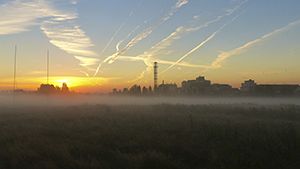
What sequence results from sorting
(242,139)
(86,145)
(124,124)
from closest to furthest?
1. (86,145)
2. (242,139)
3. (124,124)

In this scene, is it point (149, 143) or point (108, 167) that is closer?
point (108, 167)

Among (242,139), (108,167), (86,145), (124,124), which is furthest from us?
(124,124)

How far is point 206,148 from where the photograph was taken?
20.4 meters

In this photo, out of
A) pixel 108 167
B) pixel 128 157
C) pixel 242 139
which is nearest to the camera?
pixel 108 167

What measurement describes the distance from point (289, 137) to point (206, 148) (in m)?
5.30

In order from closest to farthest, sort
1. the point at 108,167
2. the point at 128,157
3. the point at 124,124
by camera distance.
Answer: the point at 108,167 < the point at 128,157 < the point at 124,124

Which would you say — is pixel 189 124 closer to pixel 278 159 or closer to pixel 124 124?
pixel 124 124

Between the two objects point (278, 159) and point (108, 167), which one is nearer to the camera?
point (108, 167)

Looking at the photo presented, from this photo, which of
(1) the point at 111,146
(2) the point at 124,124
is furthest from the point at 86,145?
(2) the point at 124,124

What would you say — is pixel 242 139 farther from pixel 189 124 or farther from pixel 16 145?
pixel 16 145

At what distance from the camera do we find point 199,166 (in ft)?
58.4

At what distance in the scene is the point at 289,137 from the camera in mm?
22344

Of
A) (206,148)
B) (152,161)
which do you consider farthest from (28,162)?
(206,148)

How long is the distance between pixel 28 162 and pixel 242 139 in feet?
37.0
